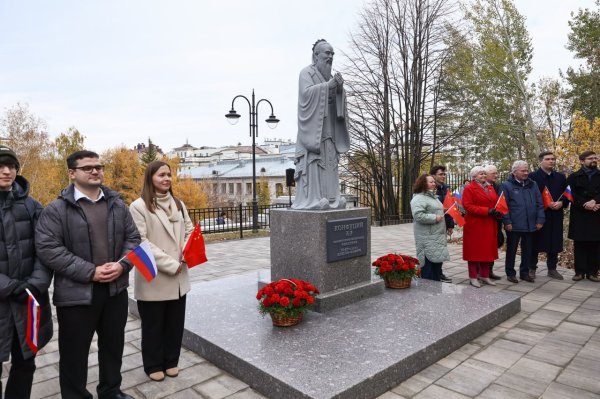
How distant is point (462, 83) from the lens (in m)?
17.5

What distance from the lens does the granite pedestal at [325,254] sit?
4.68 meters

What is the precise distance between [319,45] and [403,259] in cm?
316

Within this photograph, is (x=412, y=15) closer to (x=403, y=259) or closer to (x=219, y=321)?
(x=403, y=259)

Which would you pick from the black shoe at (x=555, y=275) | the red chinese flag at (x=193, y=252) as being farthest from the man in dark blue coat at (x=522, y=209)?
the red chinese flag at (x=193, y=252)

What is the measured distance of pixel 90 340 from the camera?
2848 millimetres

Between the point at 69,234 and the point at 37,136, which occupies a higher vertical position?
the point at 37,136

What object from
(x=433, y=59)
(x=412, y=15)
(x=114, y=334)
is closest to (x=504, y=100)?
(x=433, y=59)

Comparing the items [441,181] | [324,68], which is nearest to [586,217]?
[441,181]

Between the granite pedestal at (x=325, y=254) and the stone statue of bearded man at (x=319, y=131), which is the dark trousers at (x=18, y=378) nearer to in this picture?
the granite pedestal at (x=325, y=254)

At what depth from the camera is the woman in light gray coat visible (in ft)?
19.1

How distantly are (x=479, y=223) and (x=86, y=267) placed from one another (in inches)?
210

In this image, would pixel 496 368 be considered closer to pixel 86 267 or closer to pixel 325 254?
pixel 325 254

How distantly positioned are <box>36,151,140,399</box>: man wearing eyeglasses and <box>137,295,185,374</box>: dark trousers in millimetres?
338

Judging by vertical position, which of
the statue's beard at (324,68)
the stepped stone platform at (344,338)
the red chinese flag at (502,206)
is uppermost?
the statue's beard at (324,68)
